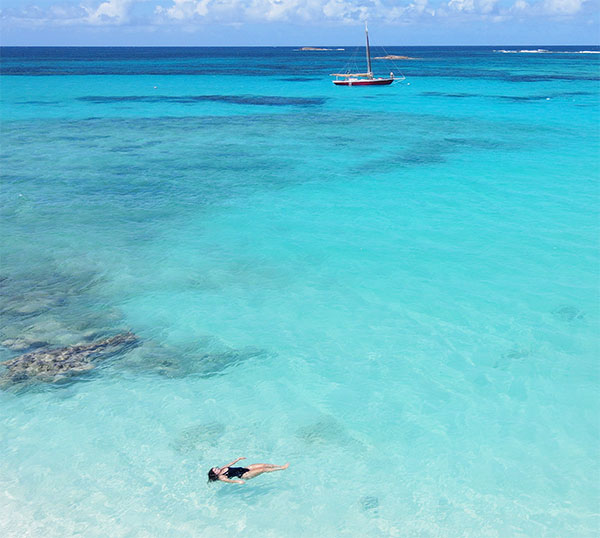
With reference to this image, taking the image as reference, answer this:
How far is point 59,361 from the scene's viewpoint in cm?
1483

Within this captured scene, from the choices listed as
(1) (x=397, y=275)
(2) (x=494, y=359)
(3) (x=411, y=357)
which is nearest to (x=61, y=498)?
(3) (x=411, y=357)

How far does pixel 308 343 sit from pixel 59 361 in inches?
266

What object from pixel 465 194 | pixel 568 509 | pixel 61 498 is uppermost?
pixel 465 194

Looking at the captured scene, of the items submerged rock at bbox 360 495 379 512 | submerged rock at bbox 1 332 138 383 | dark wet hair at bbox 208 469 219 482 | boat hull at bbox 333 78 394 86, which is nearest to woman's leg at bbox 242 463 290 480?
dark wet hair at bbox 208 469 219 482

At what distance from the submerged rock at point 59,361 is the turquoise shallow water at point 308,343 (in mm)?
350

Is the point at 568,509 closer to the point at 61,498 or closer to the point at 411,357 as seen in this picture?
the point at 411,357

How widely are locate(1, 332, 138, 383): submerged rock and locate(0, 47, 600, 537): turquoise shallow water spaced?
1.15 ft

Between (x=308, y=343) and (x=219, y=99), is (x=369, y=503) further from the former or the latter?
(x=219, y=99)

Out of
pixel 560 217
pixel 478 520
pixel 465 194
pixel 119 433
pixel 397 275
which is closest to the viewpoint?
pixel 478 520

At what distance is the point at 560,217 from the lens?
25000 mm

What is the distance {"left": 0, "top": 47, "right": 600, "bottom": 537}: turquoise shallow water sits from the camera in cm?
1095

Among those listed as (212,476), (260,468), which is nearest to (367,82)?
(260,468)

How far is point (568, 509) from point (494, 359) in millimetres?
4859

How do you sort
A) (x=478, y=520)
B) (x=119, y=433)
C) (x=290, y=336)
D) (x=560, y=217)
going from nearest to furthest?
(x=478, y=520)
(x=119, y=433)
(x=290, y=336)
(x=560, y=217)
